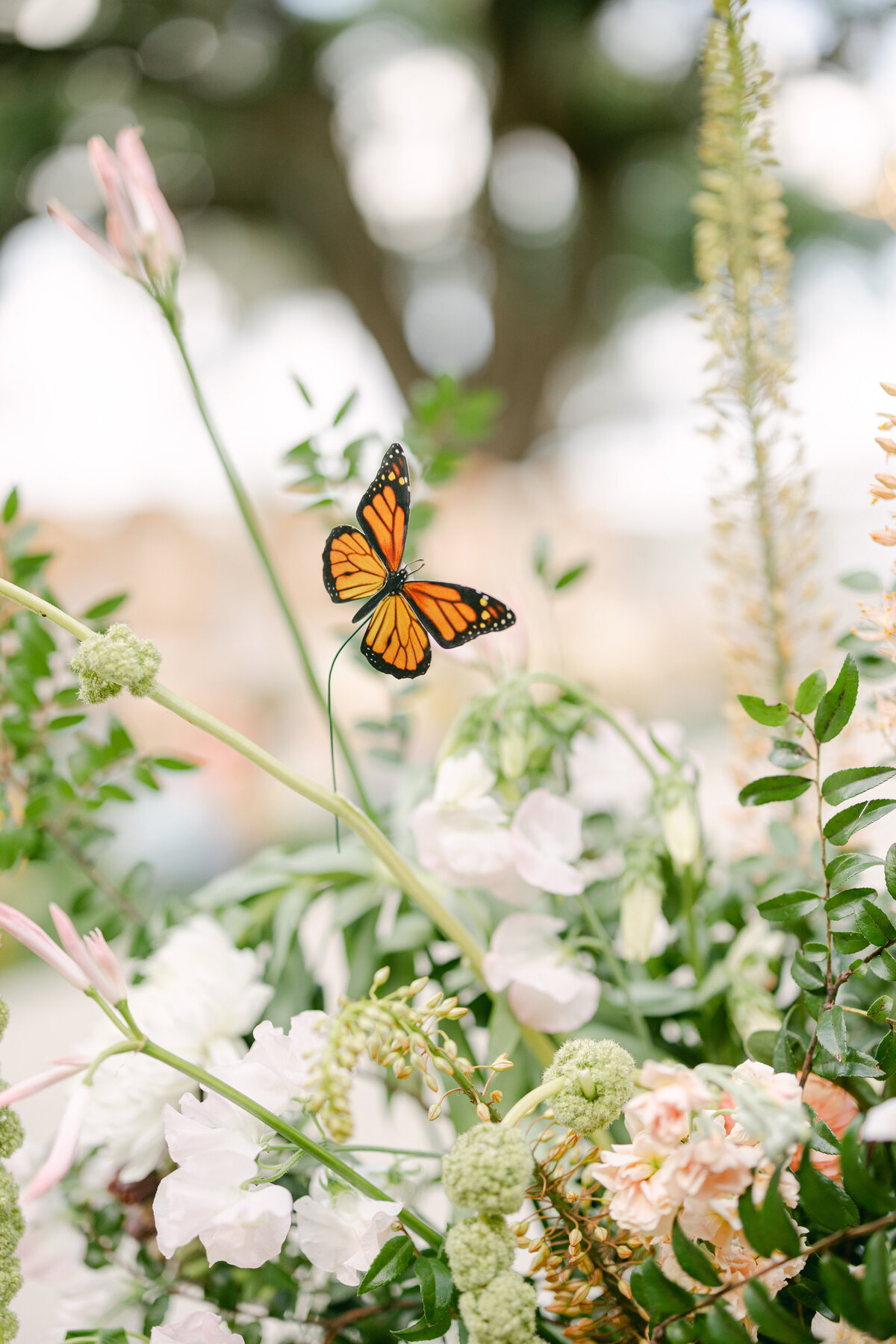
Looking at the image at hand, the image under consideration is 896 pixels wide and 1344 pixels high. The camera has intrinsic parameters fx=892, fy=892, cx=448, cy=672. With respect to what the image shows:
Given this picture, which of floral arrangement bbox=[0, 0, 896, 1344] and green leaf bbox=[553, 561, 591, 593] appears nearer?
floral arrangement bbox=[0, 0, 896, 1344]

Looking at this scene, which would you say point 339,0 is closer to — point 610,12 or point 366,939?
point 610,12

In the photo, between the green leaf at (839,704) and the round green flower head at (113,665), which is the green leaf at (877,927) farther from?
the round green flower head at (113,665)

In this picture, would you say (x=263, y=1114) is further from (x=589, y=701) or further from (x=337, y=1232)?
(x=589, y=701)

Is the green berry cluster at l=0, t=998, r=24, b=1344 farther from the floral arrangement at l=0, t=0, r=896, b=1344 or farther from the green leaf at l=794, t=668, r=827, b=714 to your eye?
the green leaf at l=794, t=668, r=827, b=714

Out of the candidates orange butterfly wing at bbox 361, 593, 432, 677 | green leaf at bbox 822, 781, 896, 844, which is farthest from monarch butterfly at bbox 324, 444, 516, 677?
green leaf at bbox 822, 781, 896, 844

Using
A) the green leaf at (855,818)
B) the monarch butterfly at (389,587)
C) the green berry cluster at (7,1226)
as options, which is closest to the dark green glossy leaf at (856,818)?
the green leaf at (855,818)

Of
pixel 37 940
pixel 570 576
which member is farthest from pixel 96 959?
Result: pixel 570 576

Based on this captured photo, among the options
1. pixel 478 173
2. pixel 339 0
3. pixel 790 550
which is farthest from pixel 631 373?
pixel 790 550
